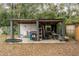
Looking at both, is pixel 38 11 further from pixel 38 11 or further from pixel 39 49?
pixel 39 49

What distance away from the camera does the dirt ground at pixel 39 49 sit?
24.2ft

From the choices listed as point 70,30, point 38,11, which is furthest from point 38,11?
point 70,30

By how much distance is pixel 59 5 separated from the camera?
7293 millimetres

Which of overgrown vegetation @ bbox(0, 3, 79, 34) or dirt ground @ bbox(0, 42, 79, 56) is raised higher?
overgrown vegetation @ bbox(0, 3, 79, 34)

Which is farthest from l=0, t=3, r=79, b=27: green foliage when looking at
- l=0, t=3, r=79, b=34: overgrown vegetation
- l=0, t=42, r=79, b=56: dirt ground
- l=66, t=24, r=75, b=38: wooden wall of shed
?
l=0, t=42, r=79, b=56: dirt ground

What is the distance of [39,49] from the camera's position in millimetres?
7434

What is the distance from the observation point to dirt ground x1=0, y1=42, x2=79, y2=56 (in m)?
7.39

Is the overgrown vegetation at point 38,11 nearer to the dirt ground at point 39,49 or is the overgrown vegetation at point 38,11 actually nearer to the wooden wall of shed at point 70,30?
the wooden wall of shed at point 70,30

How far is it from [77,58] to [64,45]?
37 cm

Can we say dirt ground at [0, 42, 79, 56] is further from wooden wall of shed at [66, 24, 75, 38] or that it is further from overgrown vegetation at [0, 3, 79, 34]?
overgrown vegetation at [0, 3, 79, 34]

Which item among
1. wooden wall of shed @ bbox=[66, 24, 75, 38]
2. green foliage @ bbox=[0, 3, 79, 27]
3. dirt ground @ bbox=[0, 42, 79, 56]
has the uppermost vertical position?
green foliage @ bbox=[0, 3, 79, 27]

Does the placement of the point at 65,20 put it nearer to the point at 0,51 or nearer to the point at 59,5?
the point at 59,5

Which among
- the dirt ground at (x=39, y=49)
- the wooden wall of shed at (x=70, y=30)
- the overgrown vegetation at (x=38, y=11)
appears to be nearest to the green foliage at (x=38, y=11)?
the overgrown vegetation at (x=38, y=11)

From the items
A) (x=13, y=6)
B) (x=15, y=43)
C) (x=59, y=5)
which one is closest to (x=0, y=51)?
(x=15, y=43)
